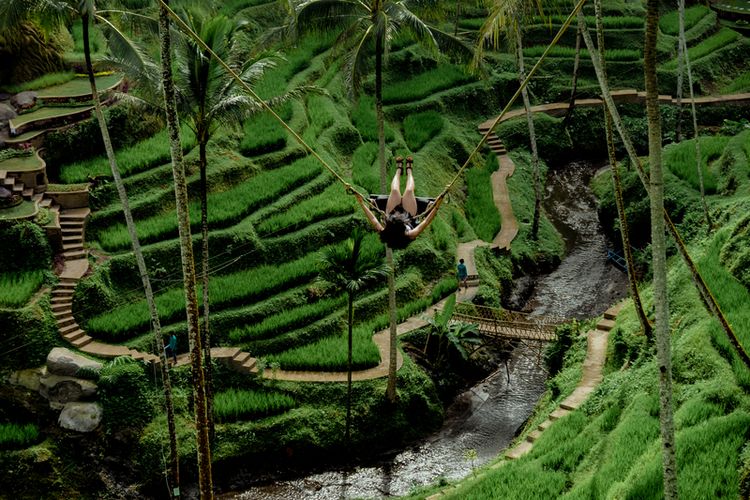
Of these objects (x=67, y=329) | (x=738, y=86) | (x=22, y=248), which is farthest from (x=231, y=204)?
(x=738, y=86)

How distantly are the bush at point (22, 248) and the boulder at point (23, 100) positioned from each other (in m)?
5.17

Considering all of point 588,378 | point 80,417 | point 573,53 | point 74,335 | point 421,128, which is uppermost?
point 573,53

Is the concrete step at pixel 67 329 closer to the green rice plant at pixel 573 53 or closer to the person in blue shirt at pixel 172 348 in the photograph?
the person in blue shirt at pixel 172 348

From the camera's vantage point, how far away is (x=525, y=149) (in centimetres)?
2908

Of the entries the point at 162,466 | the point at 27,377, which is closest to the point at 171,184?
the point at 27,377

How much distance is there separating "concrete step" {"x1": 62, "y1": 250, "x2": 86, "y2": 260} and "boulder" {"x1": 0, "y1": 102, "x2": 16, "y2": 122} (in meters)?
5.16

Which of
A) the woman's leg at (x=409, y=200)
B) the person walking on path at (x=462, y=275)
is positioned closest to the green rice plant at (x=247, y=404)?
the person walking on path at (x=462, y=275)

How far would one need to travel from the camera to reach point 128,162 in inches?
833

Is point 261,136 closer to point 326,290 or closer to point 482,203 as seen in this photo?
point 326,290

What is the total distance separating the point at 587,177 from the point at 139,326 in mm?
17242

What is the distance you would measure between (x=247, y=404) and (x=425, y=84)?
1624 centimetres

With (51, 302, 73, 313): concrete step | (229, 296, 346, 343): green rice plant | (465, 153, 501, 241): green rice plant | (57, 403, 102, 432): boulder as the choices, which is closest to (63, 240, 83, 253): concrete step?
(51, 302, 73, 313): concrete step

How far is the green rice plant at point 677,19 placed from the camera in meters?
36.7

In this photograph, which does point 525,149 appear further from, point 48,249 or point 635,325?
point 48,249
